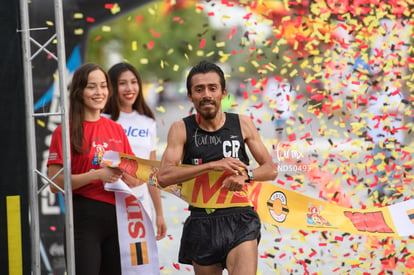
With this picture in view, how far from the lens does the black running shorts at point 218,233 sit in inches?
159

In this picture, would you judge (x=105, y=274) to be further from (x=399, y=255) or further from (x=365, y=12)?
(x=365, y=12)

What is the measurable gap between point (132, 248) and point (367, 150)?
2.15 metres

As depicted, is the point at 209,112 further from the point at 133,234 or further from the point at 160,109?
the point at 160,109

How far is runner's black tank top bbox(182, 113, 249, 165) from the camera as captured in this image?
4145mm

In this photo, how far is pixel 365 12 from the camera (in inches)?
217

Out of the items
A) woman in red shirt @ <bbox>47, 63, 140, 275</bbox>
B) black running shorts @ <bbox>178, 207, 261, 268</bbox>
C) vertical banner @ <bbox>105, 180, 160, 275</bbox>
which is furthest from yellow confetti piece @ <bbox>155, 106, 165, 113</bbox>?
black running shorts @ <bbox>178, 207, 261, 268</bbox>

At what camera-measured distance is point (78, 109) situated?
457cm

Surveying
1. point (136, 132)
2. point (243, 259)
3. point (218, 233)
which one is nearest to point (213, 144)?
point (218, 233)

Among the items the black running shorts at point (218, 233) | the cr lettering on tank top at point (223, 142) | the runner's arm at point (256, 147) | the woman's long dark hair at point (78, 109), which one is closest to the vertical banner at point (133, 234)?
the woman's long dark hair at point (78, 109)

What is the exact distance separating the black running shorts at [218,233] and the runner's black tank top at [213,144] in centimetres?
33

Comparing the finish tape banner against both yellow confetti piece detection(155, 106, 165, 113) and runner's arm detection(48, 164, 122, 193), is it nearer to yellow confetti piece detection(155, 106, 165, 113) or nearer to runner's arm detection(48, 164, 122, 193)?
runner's arm detection(48, 164, 122, 193)

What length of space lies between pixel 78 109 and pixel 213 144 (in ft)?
3.41

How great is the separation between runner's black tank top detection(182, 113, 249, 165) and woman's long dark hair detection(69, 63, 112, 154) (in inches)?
30.4

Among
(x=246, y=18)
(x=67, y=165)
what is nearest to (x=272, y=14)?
(x=246, y=18)
